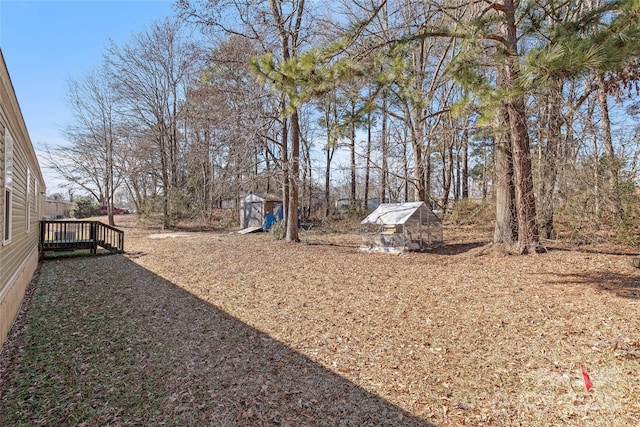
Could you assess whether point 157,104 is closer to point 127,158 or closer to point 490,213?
point 127,158

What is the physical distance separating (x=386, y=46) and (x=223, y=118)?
7142 millimetres

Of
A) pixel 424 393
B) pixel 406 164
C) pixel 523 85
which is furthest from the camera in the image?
pixel 406 164

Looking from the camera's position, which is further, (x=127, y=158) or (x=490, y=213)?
(x=127, y=158)

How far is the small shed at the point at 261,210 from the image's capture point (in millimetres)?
19297

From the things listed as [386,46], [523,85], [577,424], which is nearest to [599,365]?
[577,424]

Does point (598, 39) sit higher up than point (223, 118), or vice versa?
point (223, 118)

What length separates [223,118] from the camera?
12.1 m

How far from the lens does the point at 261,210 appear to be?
19.6 metres

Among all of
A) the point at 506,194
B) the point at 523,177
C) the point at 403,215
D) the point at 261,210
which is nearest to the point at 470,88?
the point at 523,177

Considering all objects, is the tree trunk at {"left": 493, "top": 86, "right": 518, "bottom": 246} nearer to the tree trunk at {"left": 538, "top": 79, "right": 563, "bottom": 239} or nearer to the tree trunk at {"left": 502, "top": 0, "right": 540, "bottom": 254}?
the tree trunk at {"left": 538, "top": 79, "right": 563, "bottom": 239}

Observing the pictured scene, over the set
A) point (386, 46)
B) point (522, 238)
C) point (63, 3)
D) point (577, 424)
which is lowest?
point (577, 424)

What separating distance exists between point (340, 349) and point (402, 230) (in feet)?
23.2

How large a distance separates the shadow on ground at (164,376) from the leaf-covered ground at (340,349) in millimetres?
18

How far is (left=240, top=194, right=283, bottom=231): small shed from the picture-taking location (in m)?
19.3
